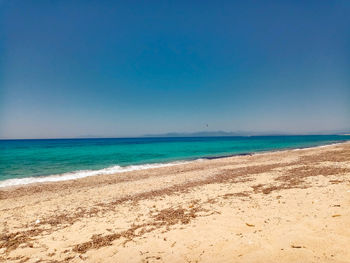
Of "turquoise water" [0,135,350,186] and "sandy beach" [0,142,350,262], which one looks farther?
"turquoise water" [0,135,350,186]

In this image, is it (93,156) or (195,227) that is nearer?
(195,227)

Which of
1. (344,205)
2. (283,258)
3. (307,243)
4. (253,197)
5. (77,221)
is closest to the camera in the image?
(283,258)

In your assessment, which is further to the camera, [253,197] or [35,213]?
[35,213]

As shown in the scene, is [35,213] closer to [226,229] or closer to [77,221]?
[77,221]

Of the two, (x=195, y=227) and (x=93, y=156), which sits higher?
(x=195, y=227)

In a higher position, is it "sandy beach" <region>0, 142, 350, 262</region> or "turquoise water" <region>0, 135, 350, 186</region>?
"sandy beach" <region>0, 142, 350, 262</region>

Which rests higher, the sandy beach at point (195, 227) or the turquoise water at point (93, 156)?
the sandy beach at point (195, 227)

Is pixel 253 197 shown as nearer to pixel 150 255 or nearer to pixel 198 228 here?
pixel 198 228

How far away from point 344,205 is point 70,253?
780 centimetres

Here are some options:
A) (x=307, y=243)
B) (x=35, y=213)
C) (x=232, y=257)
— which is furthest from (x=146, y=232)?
(x=35, y=213)

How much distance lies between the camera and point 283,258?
13.5 feet

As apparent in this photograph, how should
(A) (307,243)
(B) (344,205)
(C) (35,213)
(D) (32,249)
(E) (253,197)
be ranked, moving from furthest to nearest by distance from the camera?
(C) (35,213) < (E) (253,197) < (B) (344,205) < (D) (32,249) < (A) (307,243)

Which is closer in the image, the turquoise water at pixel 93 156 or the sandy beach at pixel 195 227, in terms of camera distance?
the sandy beach at pixel 195 227

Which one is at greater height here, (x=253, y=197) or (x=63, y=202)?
(x=253, y=197)
